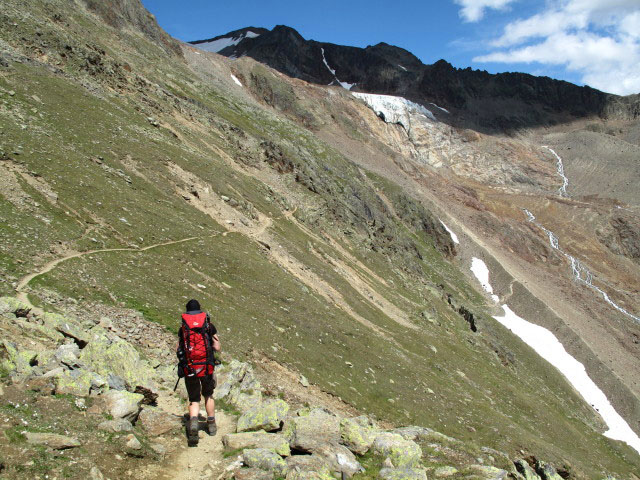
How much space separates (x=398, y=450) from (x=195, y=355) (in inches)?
251

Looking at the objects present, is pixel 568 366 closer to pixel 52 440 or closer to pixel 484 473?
pixel 484 473

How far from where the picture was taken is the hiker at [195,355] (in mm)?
10820

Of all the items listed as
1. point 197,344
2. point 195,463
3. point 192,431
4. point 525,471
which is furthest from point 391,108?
point 195,463

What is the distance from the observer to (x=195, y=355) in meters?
11.0

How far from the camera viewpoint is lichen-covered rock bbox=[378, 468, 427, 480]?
1096 cm

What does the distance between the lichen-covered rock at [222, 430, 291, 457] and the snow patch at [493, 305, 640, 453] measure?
58.1m

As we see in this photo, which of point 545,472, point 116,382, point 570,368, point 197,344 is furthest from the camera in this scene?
point 570,368

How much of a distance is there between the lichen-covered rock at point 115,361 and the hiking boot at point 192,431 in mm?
2729

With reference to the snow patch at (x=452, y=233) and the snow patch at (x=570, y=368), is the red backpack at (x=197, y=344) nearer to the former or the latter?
the snow patch at (x=570, y=368)

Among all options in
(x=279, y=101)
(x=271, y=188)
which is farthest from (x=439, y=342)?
(x=279, y=101)

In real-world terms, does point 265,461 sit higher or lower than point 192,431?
higher

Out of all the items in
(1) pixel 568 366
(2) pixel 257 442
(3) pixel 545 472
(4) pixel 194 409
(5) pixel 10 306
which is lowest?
(5) pixel 10 306

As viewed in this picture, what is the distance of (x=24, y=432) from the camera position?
847 cm

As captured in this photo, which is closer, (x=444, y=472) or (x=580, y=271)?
(x=444, y=472)
